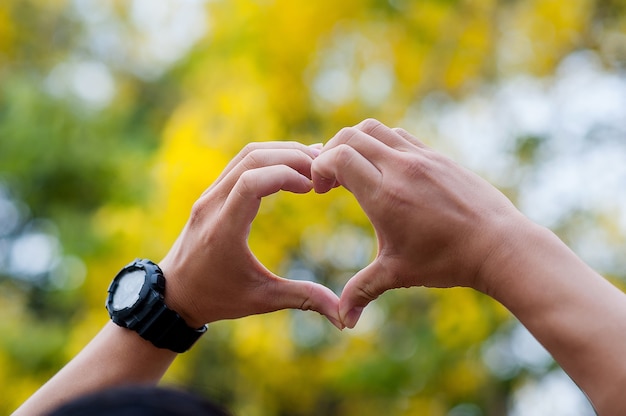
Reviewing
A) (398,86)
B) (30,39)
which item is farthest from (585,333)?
(30,39)

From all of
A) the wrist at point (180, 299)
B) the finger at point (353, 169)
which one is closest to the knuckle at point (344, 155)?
the finger at point (353, 169)

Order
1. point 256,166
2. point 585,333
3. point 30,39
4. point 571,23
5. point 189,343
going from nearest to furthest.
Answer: point 585,333 < point 256,166 < point 189,343 < point 571,23 < point 30,39

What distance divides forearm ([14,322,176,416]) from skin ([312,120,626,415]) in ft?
1.14

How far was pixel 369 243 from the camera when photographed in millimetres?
6266

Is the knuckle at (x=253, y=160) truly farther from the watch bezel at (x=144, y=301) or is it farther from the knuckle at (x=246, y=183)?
the watch bezel at (x=144, y=301)

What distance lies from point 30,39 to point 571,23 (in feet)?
25.0

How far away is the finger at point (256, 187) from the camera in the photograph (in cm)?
93

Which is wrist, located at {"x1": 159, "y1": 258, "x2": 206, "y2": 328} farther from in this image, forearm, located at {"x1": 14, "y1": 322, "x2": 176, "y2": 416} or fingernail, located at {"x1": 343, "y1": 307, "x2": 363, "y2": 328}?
fingernail, located at {"x1": 343, "y1": 307, "x2": 363, "y2": 328}

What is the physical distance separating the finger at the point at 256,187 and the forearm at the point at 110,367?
246mm

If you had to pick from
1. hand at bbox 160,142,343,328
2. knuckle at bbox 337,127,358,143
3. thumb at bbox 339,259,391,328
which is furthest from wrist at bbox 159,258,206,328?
knuckle at bbox 337,127,358,143

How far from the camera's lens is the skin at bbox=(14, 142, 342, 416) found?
0.98 meters

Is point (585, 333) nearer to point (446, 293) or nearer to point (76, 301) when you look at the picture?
point (446, 293)

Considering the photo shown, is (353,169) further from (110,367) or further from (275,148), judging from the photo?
(110,367)

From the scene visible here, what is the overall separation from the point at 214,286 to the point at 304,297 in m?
0.12
